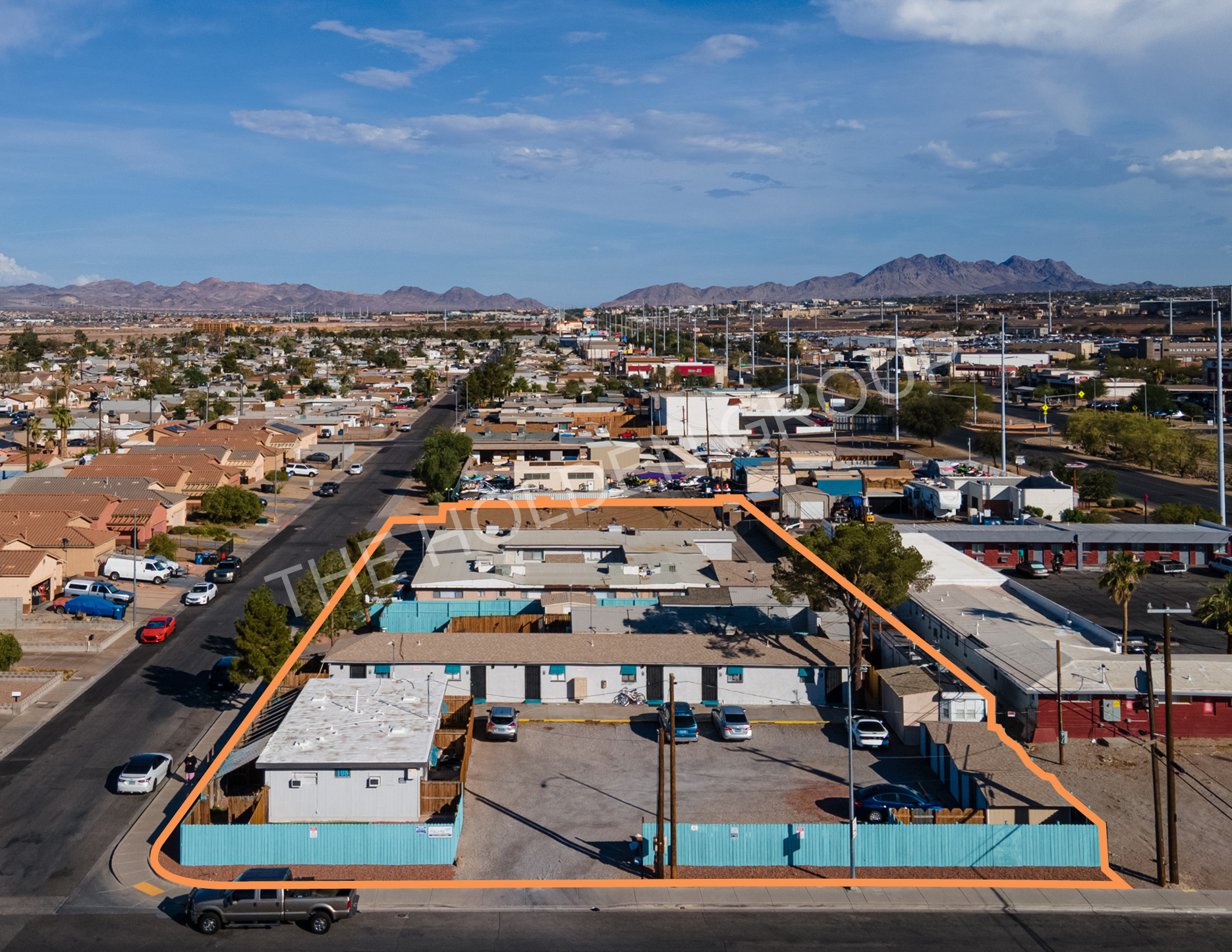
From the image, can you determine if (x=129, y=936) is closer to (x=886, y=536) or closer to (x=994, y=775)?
(x=994, y=775)

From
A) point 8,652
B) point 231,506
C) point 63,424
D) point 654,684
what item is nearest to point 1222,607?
point 654,684

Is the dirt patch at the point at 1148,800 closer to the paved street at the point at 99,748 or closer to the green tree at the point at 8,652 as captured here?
the paved street at the point at 99,748

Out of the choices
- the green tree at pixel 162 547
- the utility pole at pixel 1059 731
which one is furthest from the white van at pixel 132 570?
the utility pole at pixel 1059 731

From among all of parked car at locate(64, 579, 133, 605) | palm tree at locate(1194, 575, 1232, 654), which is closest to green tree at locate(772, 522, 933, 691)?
palm tree at locate(1194, 575, 1232, 654)

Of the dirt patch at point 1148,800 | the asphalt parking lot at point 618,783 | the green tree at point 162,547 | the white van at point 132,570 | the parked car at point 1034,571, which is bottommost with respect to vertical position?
the dirt patch at point 1148,800

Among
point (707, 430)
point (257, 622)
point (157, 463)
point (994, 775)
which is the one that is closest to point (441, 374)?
point (707, 430)

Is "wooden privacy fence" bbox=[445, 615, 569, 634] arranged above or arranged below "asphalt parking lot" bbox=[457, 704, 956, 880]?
above

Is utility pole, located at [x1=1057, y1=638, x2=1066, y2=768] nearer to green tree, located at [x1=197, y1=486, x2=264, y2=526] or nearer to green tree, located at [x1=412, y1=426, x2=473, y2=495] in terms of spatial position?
green tree, located at [x1=412, y1=426, x2=473, y2=495]
